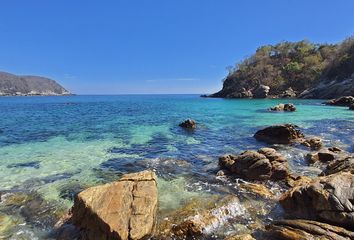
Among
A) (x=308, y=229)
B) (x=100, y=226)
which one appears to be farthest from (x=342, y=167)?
(x=100, y=226)

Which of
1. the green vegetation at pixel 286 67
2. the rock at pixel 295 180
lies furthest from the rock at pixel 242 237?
the green vegetation at pixel 286 67

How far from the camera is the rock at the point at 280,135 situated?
22.2 metres

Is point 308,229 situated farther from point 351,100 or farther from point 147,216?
point 351,100

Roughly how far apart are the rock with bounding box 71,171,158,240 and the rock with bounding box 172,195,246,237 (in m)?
1.03

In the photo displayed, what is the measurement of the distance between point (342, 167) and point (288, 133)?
982 cm

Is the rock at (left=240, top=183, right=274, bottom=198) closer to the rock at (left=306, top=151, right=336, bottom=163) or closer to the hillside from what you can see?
the rock at (left=306, top=151, right=336, bottom=163)

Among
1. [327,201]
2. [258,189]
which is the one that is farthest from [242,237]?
[258,189]

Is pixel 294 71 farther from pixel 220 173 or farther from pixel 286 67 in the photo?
pixel 220 173

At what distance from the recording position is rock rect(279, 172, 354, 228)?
7.96 meters

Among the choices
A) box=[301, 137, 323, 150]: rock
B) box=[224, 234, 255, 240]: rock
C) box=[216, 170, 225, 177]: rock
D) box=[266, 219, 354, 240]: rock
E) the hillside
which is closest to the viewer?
box=[266, 219, 354, 240]: rock

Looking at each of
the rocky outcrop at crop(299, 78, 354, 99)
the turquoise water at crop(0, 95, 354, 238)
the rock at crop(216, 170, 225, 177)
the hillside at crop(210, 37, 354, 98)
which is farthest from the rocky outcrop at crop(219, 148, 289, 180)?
the hillside at crop(210, 37, 354, 98)

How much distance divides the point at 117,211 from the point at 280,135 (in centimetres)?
1765

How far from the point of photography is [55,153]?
63.2ft

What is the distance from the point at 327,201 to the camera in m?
8.37
